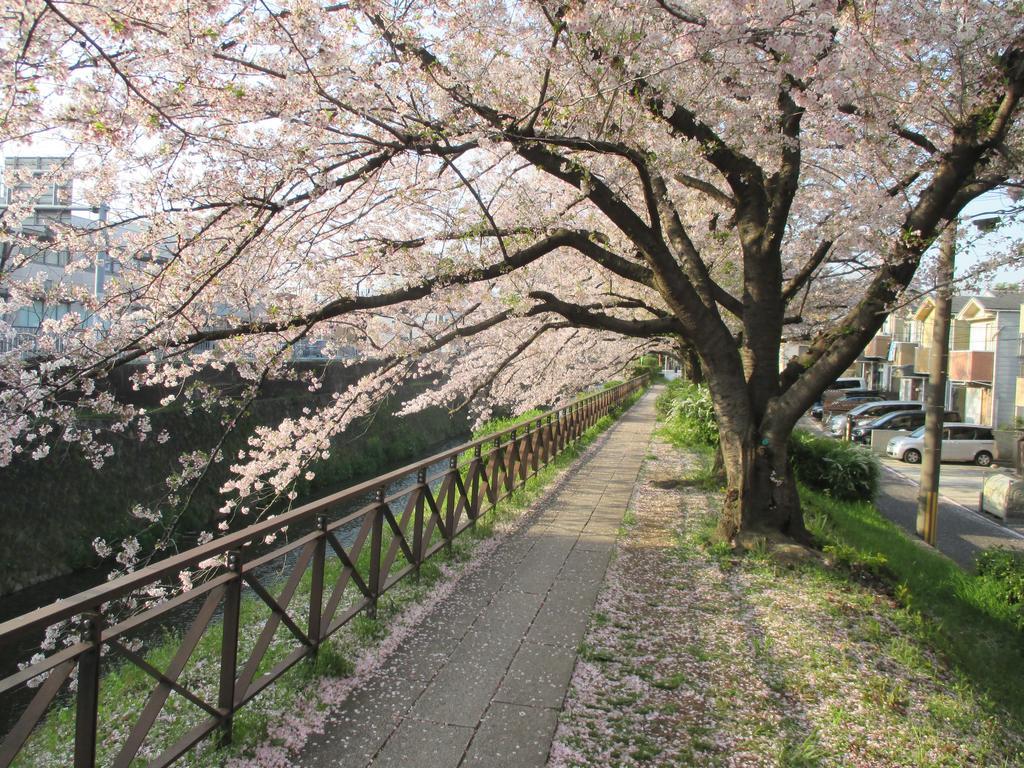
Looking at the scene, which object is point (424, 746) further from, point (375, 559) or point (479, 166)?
point (479, 166)

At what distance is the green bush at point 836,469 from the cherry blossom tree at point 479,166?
6.56m

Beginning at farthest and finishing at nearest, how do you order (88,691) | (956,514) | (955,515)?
1. (956,514)
2. (955,515)
3. (88,691)

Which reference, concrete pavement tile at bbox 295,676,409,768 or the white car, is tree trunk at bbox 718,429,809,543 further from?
the white car

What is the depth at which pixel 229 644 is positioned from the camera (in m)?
3.43

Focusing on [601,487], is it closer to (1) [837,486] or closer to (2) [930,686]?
(1) [837,486]

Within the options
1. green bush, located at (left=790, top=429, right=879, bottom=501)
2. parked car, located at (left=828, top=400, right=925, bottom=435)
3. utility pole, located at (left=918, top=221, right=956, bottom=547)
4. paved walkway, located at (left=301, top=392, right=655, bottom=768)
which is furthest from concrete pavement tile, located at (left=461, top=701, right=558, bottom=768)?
parked car, located at (left=828, top=400, right=925, bottom=435)

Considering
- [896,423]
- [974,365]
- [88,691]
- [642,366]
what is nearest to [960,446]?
[896,423]

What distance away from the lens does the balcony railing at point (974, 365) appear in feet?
84.8

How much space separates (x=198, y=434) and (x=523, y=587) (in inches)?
534

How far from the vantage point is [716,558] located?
6.80 m

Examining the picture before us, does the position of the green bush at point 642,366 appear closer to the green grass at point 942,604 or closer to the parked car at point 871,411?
the parked car at point 871,411

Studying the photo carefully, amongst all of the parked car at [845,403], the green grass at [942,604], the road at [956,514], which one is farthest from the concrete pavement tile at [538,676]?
the parked car at [845,403]

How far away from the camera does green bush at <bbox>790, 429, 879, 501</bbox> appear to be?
43.3ft

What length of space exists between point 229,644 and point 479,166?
6295 mm
